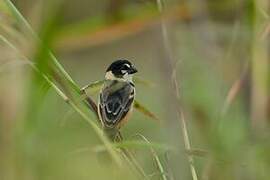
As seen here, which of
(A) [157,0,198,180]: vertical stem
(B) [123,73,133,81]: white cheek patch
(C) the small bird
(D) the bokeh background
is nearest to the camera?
(D) the bokeh background

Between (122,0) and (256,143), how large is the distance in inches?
87.8

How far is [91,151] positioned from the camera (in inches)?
95.5

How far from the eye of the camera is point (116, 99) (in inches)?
113

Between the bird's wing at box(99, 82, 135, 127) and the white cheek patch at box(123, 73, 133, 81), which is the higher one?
the bird's wing at box(99, 82, 135, 127)

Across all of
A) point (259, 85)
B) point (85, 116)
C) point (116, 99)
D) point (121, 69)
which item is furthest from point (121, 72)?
point (85, 116)

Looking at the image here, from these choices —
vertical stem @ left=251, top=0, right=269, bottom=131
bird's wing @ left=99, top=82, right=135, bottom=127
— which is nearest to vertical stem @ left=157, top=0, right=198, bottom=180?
bird's wing @ left=99, top=82, right=135, bottom=127

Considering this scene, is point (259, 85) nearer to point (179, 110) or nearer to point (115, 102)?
point (115, 102)

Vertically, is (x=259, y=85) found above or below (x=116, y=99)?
below

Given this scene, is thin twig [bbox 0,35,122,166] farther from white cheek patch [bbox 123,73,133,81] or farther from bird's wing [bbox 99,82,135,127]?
white cheek patch [bbox 123,73,133,81]

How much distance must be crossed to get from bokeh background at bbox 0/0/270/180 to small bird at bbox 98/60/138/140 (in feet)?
0.32

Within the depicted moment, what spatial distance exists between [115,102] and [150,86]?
0.65 feet

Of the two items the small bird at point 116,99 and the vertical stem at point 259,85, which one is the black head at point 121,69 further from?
the vertical stem at point 259,85

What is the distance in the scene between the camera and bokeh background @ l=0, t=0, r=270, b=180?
214 cm

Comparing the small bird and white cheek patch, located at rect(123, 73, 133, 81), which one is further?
white cheek patch, located at rect(123, 73, 133, 81)
